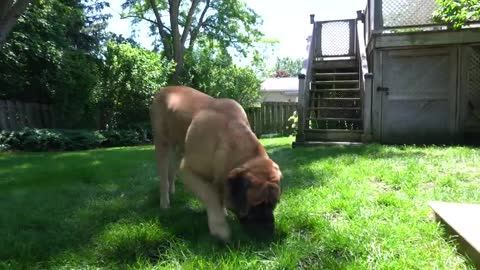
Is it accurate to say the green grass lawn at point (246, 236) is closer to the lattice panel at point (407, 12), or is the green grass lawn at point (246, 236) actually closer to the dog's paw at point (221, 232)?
the dog's paw at point (221, 232)

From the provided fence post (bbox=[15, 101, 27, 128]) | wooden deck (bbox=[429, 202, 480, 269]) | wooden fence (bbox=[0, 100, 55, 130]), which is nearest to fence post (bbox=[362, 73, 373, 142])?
wooden deck (bbox=[429, 202, 480, 269])

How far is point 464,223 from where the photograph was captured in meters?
2.97

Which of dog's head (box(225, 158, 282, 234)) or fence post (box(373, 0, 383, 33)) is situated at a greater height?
fence post (box(373, 0, 383, 33))

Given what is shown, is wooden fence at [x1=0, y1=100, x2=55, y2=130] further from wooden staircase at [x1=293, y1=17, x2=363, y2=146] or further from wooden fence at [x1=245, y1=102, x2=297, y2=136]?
wooden staircase at [x1=293, y1=17, x2=363, y2=146]

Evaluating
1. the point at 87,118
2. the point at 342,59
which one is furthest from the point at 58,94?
the point at 342,59

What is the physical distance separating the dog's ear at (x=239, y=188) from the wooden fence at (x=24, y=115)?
1374 centimetres

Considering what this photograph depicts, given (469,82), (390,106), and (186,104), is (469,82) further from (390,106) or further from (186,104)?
(186,104)

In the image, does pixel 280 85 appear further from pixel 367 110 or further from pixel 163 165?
pixel 163 165

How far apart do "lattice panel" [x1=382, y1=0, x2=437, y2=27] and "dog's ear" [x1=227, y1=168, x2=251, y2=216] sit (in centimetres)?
930

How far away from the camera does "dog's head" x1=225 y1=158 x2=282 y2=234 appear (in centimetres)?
284

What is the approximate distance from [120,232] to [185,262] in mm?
911


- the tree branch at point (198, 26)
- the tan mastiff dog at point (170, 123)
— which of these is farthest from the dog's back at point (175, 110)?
the tree branch at point (198, 26)

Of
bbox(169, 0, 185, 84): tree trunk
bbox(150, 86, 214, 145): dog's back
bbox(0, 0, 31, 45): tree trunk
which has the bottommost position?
bbox(150, 86, 214, 145): dog's back

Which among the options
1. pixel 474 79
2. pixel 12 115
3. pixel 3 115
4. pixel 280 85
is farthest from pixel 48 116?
pixel 280 85
